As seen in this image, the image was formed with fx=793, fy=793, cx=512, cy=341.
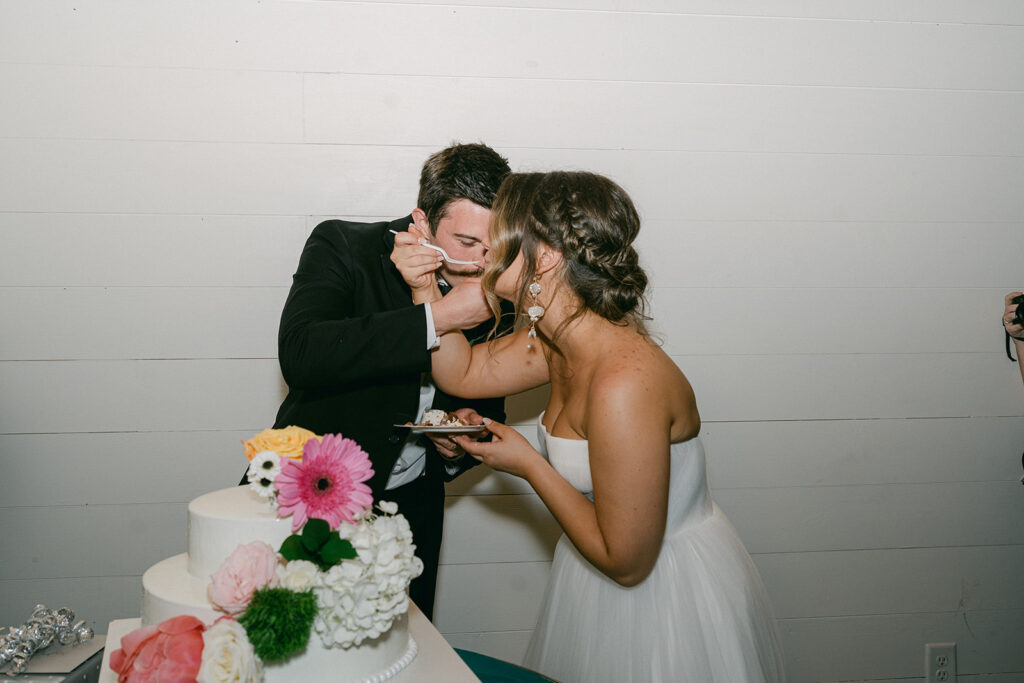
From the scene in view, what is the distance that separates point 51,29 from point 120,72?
21 centimetres

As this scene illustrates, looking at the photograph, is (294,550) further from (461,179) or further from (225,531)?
(461,179)

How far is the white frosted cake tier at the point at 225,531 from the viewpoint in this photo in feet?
3.91

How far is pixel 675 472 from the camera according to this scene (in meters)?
1.74

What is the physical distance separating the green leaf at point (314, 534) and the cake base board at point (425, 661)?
28 cm

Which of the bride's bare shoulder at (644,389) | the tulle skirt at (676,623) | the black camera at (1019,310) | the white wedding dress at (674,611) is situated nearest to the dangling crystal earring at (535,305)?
the bride's bare shoulder at (644,389)

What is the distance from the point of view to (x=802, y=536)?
266 centimetres

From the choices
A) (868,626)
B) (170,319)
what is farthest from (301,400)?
(868,626)

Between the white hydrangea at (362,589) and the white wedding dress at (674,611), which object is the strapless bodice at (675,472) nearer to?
the white wedding dress at (674,611)

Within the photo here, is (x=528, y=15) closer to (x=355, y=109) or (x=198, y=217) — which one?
(x=355, y=109)

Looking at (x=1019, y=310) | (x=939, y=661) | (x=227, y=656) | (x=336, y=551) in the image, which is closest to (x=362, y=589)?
(x=336, y=551)

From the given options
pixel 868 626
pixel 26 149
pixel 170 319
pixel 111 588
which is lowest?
pixel 868 626

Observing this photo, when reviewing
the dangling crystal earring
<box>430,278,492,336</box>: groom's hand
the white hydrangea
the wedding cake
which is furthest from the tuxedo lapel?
the white hydrangea

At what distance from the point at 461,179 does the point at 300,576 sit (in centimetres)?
109

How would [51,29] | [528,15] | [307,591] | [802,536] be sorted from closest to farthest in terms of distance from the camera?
[307,591] → [51,29] → [528,15] → [802,536]
